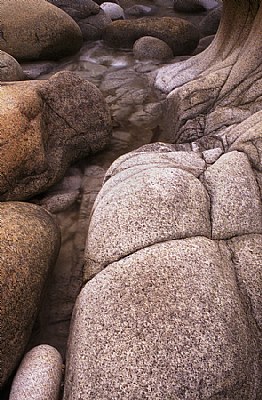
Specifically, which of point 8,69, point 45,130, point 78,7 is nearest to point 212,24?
Result: point 78,7

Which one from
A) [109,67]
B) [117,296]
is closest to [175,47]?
[109,67]

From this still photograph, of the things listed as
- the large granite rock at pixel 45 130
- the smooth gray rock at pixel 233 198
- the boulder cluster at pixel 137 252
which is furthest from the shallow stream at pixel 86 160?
the smooth gray rock at pixel 233 198

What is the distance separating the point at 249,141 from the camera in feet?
12.3

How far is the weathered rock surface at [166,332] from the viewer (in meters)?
2.28

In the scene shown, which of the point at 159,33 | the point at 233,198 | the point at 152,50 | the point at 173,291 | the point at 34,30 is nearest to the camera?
the point at 173,291

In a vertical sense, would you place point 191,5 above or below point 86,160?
above

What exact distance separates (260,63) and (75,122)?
2.47 meters

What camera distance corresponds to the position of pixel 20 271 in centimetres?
286

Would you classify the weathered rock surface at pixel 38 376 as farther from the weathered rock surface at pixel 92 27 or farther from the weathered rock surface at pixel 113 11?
the weathered rock surface at pixel 113 11

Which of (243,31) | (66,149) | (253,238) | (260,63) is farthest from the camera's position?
(243,31)

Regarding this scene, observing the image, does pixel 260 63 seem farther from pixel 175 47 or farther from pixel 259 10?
pixel 175 47

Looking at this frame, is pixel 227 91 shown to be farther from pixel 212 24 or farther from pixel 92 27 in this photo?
pixel 92 27

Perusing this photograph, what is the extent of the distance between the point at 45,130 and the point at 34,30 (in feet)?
13.1

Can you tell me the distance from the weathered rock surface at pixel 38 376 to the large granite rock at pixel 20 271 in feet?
0.30
